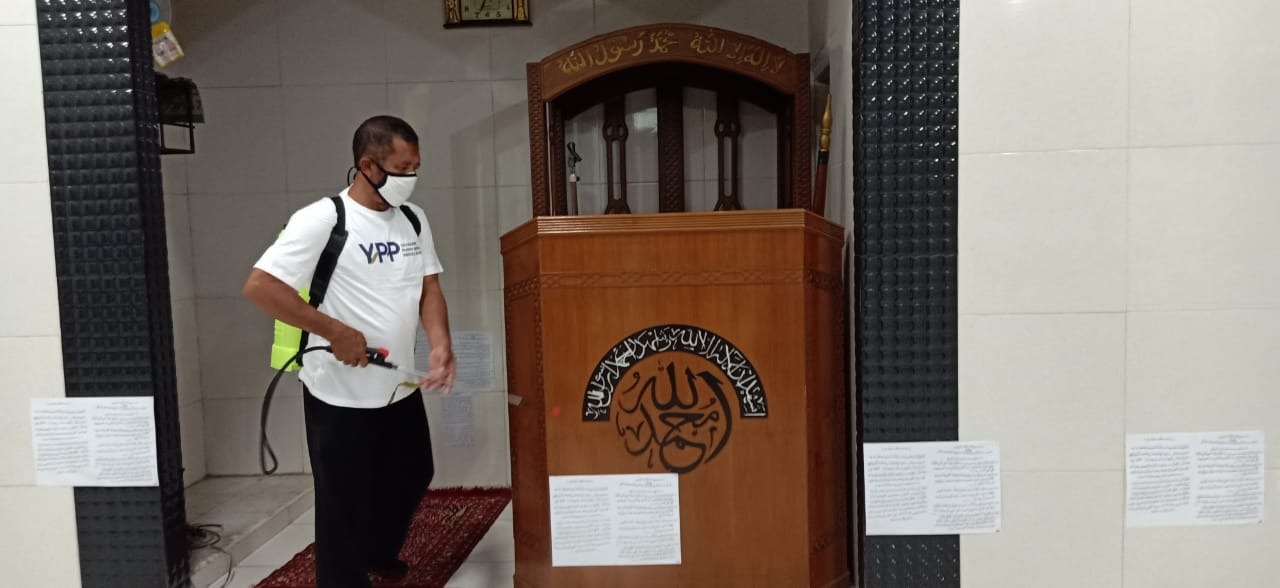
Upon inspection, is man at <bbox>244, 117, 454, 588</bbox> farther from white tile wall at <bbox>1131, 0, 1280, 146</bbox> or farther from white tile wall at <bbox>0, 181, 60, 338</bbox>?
white tile wall at <bbox>1131, 0, 1280, 146</bbox>

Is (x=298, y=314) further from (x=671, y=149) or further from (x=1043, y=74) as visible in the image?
(x=1043, y=74)

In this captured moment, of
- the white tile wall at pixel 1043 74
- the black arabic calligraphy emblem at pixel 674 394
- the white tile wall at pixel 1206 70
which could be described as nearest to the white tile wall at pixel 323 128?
the black arabic calligraphy emblem at pixel 674 394

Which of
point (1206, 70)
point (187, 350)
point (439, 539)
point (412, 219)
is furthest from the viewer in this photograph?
point (187, 350)

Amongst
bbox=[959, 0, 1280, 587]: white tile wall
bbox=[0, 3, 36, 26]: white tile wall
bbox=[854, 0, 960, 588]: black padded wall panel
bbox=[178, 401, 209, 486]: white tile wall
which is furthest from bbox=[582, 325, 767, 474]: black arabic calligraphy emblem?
bbox=[178, 401, 209, 486]: white tile wall

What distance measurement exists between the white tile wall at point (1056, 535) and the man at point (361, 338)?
5.22 ft

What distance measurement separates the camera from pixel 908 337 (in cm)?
221

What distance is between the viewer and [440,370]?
8.34 feet

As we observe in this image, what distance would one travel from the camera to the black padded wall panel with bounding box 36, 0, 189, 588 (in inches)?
87.3

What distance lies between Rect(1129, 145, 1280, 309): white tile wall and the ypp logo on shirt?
6.49ft

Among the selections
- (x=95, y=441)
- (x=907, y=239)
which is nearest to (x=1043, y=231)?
(x=907, y=239)

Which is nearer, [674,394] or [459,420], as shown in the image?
[674,394]

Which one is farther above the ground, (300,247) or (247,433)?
(300,247)

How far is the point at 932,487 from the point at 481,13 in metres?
2.53

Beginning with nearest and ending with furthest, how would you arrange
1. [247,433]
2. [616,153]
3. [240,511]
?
1. [240,511]
2. [616,153]
3. [247,433]
